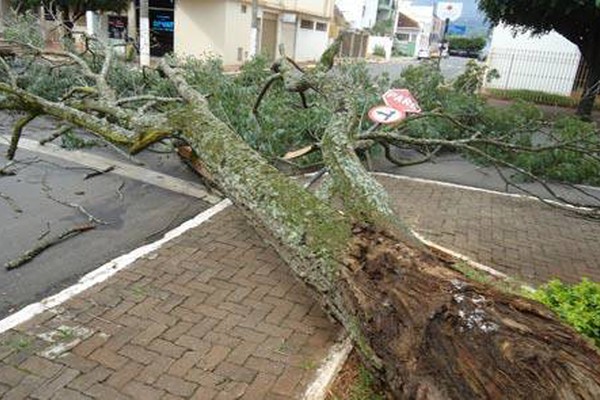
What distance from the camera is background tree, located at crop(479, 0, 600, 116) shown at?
515 inches

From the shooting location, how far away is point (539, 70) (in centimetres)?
2047

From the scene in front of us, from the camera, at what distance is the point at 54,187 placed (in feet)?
20.4

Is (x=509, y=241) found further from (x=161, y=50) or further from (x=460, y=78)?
(x=161, y=50)

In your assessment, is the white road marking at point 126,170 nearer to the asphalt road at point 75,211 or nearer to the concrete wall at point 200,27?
the asphalt road at point 75,211

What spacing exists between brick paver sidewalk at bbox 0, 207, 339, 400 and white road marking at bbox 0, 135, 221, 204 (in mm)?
1936

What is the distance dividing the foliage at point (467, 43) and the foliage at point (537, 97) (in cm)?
3649

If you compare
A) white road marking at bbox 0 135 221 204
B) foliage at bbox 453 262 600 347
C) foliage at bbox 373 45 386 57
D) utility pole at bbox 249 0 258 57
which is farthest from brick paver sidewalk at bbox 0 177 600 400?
foliage at bbox 373 45 386 57

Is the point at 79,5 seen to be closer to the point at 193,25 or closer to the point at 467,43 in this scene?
the point at 193,25

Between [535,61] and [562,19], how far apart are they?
6.55m

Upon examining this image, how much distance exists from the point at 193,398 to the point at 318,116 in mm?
5347

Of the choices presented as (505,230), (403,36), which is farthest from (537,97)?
(403,36)

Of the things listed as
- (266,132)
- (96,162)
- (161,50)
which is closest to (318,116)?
(266,132)

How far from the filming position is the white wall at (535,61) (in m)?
20.1

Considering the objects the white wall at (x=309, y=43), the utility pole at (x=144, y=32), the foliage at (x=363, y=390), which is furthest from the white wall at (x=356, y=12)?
the foliage at (x=363, y=390)
